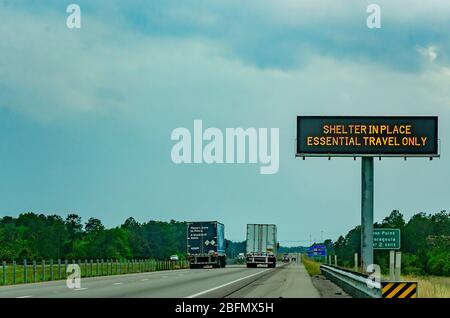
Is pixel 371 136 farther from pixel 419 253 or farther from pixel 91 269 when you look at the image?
pixel 419 253

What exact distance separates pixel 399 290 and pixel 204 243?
52.0 m

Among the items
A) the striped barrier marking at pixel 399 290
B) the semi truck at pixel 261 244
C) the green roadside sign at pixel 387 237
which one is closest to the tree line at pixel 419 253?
the semi truck at pixel 261 244

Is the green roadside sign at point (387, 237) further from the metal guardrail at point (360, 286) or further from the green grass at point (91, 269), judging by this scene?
the green grass at point (91, 269)

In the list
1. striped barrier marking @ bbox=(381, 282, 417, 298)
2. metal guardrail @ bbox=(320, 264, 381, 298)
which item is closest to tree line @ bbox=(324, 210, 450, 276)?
metal guardrail @ bbox=(320, 264, 381, 298)

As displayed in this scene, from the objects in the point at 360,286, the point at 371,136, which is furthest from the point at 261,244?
the point at 360,286

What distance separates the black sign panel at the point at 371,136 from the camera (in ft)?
155

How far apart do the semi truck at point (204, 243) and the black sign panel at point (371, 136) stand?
25325 mm

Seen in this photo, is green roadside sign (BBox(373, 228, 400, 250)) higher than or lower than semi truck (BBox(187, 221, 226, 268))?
higher

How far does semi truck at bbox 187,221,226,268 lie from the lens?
236ft

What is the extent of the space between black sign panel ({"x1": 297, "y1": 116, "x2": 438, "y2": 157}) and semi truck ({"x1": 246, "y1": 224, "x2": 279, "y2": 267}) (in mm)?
36758

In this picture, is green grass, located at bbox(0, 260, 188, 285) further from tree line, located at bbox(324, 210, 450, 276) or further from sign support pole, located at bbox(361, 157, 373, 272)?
tree line, located at bbox(324, 210, 450, 276)

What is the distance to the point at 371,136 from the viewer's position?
1863 inches

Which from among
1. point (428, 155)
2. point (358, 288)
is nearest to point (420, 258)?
point (428, 155)
